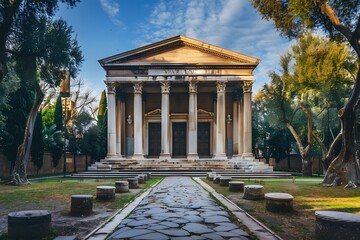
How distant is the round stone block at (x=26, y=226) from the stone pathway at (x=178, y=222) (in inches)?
44.8

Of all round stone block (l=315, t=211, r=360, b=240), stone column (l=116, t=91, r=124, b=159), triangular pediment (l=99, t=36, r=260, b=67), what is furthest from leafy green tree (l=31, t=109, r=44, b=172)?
round stone block (l=315, t=211, r=360, b=240)

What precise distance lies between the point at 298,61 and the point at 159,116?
40.0ft

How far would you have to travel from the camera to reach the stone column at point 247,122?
2450 cm

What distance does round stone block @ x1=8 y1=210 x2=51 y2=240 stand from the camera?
500cm

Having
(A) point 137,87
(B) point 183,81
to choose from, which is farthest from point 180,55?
(A) point 137,87

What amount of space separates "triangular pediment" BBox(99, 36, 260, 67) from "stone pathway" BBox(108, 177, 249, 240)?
17.4m

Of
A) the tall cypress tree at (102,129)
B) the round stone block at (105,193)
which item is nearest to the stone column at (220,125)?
the tall cypress tree at (102,129)

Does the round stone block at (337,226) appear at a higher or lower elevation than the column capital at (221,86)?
lower

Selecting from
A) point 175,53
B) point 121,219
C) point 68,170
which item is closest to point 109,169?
point 68,170

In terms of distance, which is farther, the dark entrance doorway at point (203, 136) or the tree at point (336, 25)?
the dark entrance doorway at point (203, 136)

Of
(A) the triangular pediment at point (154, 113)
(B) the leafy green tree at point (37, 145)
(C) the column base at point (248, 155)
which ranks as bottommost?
(C) the column base at point (248, 155)

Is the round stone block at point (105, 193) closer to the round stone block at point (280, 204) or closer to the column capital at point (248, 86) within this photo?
the round stone block at point (280, 204)

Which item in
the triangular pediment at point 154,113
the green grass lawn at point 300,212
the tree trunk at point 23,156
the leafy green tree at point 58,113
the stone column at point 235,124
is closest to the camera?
the green grass lawn at point 300,212

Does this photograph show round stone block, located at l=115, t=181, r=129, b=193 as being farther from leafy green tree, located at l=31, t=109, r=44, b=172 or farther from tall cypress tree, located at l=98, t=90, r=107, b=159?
tall cypress tree, located at l=98, t=90, r=107, b=159
